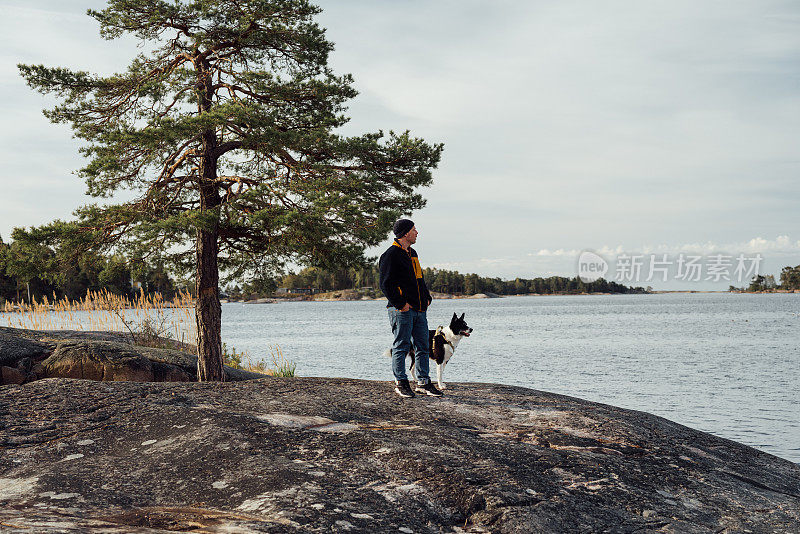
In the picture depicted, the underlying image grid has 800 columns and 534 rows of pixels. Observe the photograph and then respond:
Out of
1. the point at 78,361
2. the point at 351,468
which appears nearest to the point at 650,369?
the point at 78,361

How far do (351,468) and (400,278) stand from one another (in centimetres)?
320

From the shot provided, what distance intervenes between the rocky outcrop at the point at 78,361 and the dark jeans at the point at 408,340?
5.69 m

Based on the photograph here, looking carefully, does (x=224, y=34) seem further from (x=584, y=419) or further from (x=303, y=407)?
(x=584, y=419)

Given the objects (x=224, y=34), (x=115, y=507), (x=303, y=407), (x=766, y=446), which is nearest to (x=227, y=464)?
(x=115, y=507)

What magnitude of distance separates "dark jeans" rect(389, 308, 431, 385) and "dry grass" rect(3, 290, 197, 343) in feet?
29.7

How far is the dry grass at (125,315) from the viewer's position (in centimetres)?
1566

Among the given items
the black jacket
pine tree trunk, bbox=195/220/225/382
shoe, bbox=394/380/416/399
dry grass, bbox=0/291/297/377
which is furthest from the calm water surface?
dry grass, bbox=0/291/297/377

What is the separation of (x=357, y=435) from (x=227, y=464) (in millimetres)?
1347

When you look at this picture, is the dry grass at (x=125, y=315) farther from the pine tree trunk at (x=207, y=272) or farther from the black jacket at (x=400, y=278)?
the black jacket at (x=400, y=278)

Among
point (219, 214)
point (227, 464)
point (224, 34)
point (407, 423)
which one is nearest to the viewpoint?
point (227, 464)

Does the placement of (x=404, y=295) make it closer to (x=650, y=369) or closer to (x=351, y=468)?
(x=351, y=468)

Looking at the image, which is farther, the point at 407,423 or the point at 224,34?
the point at 224,34

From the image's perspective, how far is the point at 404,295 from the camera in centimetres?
781

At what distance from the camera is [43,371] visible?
989cm
